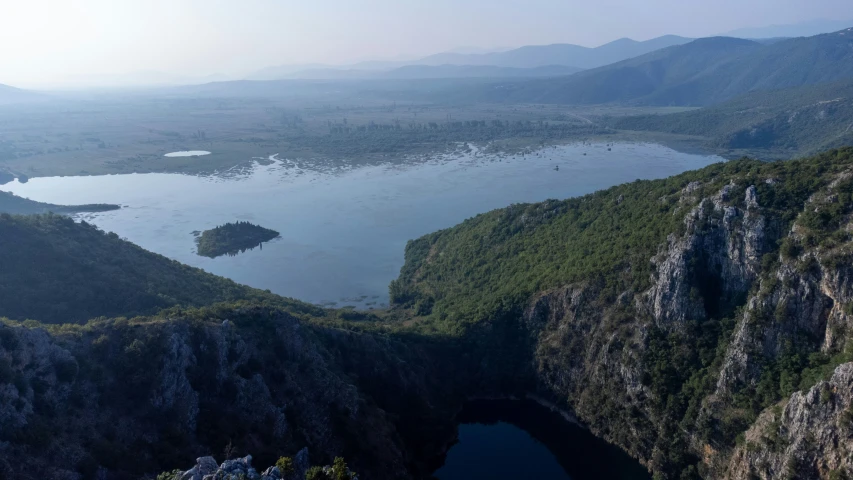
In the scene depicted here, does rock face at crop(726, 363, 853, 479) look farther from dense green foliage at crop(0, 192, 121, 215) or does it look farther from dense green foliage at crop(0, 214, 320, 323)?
dense green foliage at crop(0, 192, 121, 215)

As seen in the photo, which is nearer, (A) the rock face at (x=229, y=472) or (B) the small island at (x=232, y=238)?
(A) the rock face at (x=229, y=472)

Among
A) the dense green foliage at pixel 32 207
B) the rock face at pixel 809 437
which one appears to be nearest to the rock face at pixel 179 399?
the rock face at pixel 809 437

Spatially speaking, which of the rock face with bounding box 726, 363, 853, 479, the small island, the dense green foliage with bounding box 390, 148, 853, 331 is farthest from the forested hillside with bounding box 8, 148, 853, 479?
the small island

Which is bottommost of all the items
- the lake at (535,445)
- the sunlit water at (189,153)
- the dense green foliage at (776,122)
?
the lake at (535,445)

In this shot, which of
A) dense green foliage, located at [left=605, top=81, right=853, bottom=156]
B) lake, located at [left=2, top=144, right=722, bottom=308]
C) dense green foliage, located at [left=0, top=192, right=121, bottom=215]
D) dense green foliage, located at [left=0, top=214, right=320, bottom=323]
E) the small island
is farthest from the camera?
dense green foliage, located at [left=605, top=81, right=853, bottom=156]

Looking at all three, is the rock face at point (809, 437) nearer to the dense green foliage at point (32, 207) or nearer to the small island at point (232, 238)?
the small island at point (232, 238)

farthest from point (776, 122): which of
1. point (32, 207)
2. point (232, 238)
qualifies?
point (32, 207)
